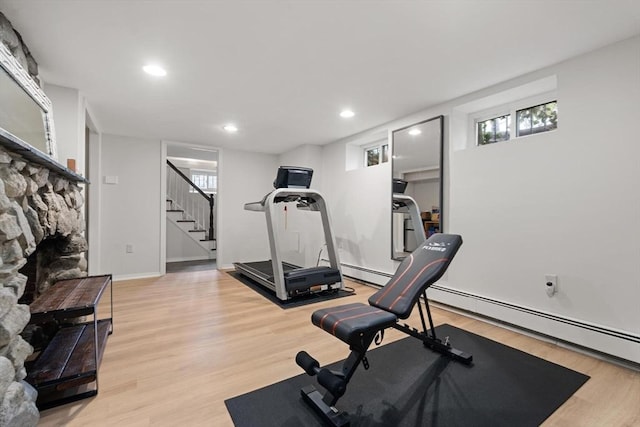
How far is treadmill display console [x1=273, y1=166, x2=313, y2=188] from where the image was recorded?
3684 mm

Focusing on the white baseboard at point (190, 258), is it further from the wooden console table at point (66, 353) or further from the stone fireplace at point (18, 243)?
the stone fireplace at point (18, 243)

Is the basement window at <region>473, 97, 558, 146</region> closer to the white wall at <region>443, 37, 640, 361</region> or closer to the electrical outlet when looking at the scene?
the white wall at <region>443, 37, 640, 361</region>

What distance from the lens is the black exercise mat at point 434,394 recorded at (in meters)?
1.48

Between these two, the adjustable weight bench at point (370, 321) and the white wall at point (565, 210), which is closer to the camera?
the adjustable weight bench at point (370, 321)

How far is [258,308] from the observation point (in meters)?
3.23

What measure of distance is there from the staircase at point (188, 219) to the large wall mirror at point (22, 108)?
477cm

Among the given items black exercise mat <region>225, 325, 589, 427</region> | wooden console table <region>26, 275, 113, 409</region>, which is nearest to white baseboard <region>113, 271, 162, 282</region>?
wooden console table <region>26, 275, 113, 409</region>

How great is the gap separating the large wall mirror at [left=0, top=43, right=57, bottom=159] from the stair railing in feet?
15.8

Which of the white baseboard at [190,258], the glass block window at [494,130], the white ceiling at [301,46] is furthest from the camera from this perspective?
the white baseboard at [190,258]

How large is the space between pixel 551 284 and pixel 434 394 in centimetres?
151

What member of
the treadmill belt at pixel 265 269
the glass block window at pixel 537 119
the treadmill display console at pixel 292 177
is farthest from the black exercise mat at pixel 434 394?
the treadmill display console at pixel 292 177

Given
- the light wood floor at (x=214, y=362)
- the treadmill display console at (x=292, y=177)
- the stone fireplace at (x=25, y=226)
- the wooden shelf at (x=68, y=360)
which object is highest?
the treadmill display console at (x=292, y=177)

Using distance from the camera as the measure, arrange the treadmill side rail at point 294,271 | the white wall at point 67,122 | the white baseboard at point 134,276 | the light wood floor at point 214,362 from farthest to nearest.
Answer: the white baseboard at point 134,276
the treadmill side rail at point 294,271
the white wall at point 67,122
the light wood floor at point 214,362

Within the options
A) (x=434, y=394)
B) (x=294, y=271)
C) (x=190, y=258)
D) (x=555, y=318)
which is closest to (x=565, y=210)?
(x=555, y=318)
